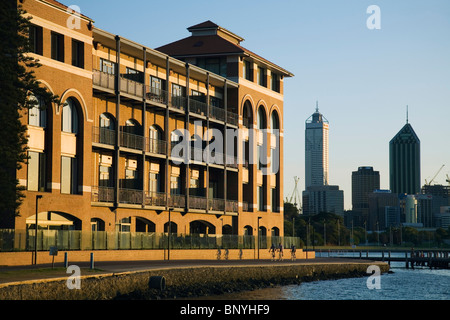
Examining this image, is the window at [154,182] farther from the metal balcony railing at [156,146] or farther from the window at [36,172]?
the window at [36,172]

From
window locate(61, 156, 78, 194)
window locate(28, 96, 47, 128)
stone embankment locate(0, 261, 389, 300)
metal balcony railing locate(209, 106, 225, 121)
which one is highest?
metal balcony railing locate(209, 106, 225, 121)

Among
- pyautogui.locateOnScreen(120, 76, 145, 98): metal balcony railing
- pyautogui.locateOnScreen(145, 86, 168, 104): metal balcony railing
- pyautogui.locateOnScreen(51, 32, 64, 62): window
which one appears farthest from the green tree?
pyautogui.locateOnScreen(145, 86, 168, 104): metal balcony railing

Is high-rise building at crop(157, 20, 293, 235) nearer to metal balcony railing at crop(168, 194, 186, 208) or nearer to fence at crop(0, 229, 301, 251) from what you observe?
fence at crop(0, 229, 301, 251)

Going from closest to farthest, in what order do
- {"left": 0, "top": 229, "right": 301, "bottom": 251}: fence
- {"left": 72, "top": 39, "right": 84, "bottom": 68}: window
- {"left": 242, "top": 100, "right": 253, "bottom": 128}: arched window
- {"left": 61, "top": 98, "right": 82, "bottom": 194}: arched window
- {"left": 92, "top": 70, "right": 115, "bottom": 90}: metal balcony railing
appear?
{"left": 0, "top": 229, "right": 301, "bottom": 251}: fence
{"left": 61, "top": 98, "right": 82, "bottom": 194}: arched window
{"left": 72, "top": 39, "right": 84, "bottom": 68}: window
{"left": 92, "top": 70, "right": 115, "bottom": 90}: metal balcony railing
{"left": 242, "top": 100, "right": 253, "bottom": 128}: arched window

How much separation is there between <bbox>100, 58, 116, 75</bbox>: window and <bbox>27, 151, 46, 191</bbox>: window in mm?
11751

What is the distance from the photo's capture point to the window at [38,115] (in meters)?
57.5

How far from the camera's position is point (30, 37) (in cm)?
5712

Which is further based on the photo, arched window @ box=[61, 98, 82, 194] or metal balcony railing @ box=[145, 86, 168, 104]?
metal balcony railing @ box=[145, 86, 168, 104]

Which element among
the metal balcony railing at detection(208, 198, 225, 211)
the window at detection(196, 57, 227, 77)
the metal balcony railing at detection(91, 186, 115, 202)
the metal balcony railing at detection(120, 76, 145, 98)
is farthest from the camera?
the window at detection(196, 57, 227, 77)

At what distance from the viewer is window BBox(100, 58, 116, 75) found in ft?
221

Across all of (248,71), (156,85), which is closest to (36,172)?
(156,85)

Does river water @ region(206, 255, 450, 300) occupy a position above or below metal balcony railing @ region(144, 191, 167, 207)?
below

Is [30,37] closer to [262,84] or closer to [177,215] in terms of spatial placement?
[177,215]
